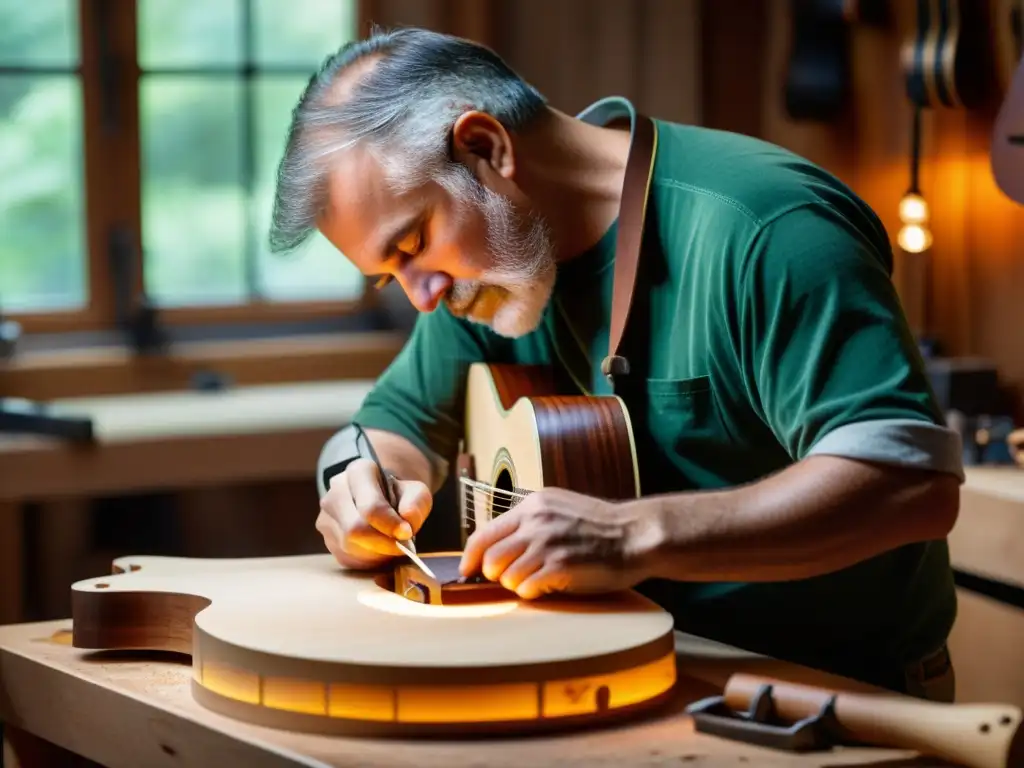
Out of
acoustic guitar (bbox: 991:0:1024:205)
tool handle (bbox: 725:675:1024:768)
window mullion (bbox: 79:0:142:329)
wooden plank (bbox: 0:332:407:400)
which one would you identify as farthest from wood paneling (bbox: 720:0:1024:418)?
tool handle (bbox: 725:675:1024:768)

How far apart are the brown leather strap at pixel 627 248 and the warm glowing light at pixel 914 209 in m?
1.62

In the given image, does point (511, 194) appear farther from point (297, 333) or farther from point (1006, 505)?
point (297, 333)

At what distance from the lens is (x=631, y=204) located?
1815 mm

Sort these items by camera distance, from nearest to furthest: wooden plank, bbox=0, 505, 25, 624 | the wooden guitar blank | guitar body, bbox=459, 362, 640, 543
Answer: the wooden guitar blank < guitar body, bbox=459, 362, 640, 543 < wooden plank, bbox=0, 505, 25, 624

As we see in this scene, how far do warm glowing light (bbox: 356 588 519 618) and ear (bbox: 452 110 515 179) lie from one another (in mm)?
547

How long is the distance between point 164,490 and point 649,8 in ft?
5.76

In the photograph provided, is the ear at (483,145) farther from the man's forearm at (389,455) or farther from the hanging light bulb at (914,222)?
the hanging light bulb at (914,222)

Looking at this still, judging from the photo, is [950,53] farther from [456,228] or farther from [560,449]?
[560,449]

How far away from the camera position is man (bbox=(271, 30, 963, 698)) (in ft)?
4.84

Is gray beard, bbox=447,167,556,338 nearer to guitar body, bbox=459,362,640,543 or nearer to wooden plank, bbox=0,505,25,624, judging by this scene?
guitar body, bbox=459,362,640,543

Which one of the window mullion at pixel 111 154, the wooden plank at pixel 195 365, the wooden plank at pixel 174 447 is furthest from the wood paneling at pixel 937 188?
the window mullion at pixel 111 154

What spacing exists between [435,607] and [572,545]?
A: 0.18 metres

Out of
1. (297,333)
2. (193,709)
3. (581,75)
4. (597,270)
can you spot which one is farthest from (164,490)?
(193,709)

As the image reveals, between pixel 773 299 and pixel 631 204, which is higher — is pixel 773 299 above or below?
below
